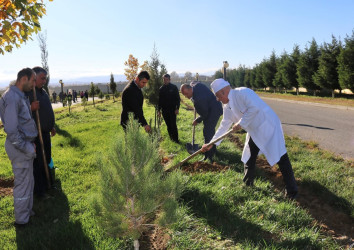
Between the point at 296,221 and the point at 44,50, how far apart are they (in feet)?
81.2

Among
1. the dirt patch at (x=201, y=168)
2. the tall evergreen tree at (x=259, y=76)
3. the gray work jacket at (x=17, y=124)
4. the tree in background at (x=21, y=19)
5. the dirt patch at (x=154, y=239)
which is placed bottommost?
the dirt patch at (x=154, y=239)

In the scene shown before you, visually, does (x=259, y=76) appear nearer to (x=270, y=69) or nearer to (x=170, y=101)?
(x=270, y=69)

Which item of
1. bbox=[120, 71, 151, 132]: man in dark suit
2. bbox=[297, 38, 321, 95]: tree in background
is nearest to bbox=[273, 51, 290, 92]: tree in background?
bbox=[297, 38, 321, 95]: tree in background

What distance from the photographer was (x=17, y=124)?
3094mm

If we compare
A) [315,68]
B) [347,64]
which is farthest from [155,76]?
[315,68]

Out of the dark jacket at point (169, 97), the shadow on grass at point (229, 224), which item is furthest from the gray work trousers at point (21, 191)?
the dark jacket at point (169, 97)

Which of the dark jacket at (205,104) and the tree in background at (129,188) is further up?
the dark jacket at (205,104)

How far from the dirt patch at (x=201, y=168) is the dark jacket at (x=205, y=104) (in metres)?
1.08

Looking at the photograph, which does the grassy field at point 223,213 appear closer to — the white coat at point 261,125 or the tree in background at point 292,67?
the white coat at point 261,125

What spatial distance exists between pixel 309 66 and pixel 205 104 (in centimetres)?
2568

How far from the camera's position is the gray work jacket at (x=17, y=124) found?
307 centimetres


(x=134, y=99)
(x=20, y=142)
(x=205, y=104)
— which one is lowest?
(x=20, y=142)

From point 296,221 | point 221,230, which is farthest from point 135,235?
point 296,221

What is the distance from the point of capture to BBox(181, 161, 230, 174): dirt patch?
488 centimetres
